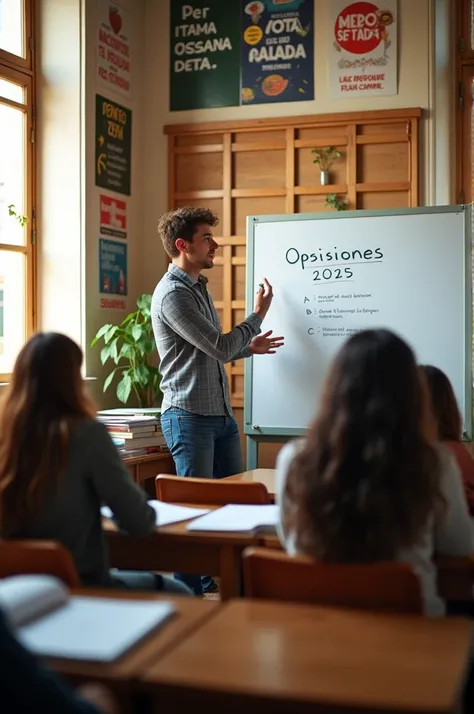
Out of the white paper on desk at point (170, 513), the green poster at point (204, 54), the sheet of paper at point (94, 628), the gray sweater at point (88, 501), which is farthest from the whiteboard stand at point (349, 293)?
the sheet of paper at point (94, 628)

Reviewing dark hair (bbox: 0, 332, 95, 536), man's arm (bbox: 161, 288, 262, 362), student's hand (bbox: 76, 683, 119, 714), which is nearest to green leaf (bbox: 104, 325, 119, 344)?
man's arm (bbox: 161, 288, 262, 362)

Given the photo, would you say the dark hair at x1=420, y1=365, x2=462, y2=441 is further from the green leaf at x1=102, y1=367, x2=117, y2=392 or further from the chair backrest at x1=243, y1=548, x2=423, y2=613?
the green leaf at x1=102, y1=367, x2=117, y2=392

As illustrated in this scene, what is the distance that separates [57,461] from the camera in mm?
2121

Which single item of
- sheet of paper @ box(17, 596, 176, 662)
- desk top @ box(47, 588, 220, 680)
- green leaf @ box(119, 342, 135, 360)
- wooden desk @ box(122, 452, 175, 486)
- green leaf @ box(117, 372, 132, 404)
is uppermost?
green leaf @ box(119, 342, 135, 360)

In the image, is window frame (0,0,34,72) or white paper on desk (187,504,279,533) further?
window frame (0,0,34,72)

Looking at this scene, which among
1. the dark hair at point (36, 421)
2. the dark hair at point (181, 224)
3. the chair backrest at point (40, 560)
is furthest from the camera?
the dark hair at point (181, 224)

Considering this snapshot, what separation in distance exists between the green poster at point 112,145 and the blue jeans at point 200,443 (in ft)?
6.04

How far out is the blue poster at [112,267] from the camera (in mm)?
5215

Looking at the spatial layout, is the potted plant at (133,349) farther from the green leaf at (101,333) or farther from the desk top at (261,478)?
the desk top at (261,478)

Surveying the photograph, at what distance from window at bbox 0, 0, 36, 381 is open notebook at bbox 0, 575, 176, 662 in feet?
11.1

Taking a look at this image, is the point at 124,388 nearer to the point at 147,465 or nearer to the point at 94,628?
the point at 147,465

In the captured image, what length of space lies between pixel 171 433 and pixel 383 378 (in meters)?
2.17

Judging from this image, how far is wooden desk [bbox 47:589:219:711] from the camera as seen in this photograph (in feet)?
4.39

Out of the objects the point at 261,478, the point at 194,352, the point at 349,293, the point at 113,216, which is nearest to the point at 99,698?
the point at 261,478
